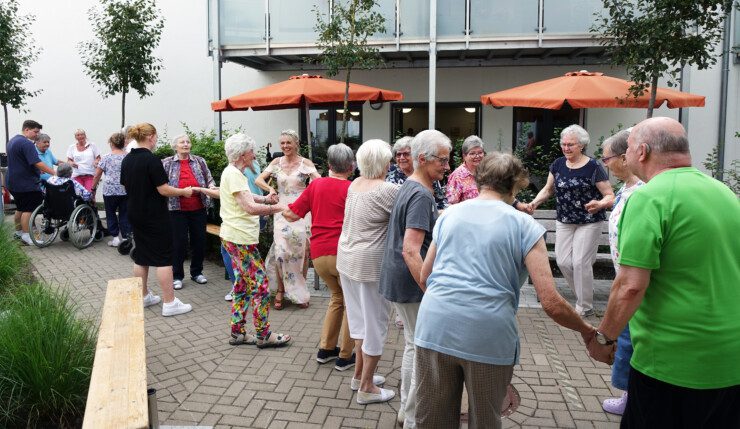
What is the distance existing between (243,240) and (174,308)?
155 centimetres

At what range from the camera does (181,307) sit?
19.6 ft

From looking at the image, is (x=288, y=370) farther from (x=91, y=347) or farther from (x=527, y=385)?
(x=527, y=385)

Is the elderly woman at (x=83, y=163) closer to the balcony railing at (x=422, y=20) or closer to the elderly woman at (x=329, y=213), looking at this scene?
the balcony railing at (x=422, y=20)

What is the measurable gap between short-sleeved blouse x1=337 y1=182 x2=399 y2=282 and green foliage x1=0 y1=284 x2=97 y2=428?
1.85 metres

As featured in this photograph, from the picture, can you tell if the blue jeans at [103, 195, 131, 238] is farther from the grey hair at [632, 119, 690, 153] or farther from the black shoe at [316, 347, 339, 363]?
the grey hair at [632, 119, 690, 153]

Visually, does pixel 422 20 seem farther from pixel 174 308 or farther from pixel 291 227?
pixel 174 308

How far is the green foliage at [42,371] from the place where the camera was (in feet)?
11.6

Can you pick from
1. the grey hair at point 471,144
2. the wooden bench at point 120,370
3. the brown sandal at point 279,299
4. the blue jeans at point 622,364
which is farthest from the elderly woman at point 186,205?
the blue jeans at point 622,364

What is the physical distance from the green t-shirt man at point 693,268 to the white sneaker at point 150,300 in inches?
208

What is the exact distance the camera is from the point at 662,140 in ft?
7.87

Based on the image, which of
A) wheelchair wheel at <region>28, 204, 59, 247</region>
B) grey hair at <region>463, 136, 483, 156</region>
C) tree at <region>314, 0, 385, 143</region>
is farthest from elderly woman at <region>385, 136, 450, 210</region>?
wheelchair wheel at <region>28, 204, 59, 247</region>

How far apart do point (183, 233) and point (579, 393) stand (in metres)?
4.83

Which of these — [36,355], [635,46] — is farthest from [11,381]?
[635,46]

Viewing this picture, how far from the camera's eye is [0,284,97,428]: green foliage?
11.6 ft
